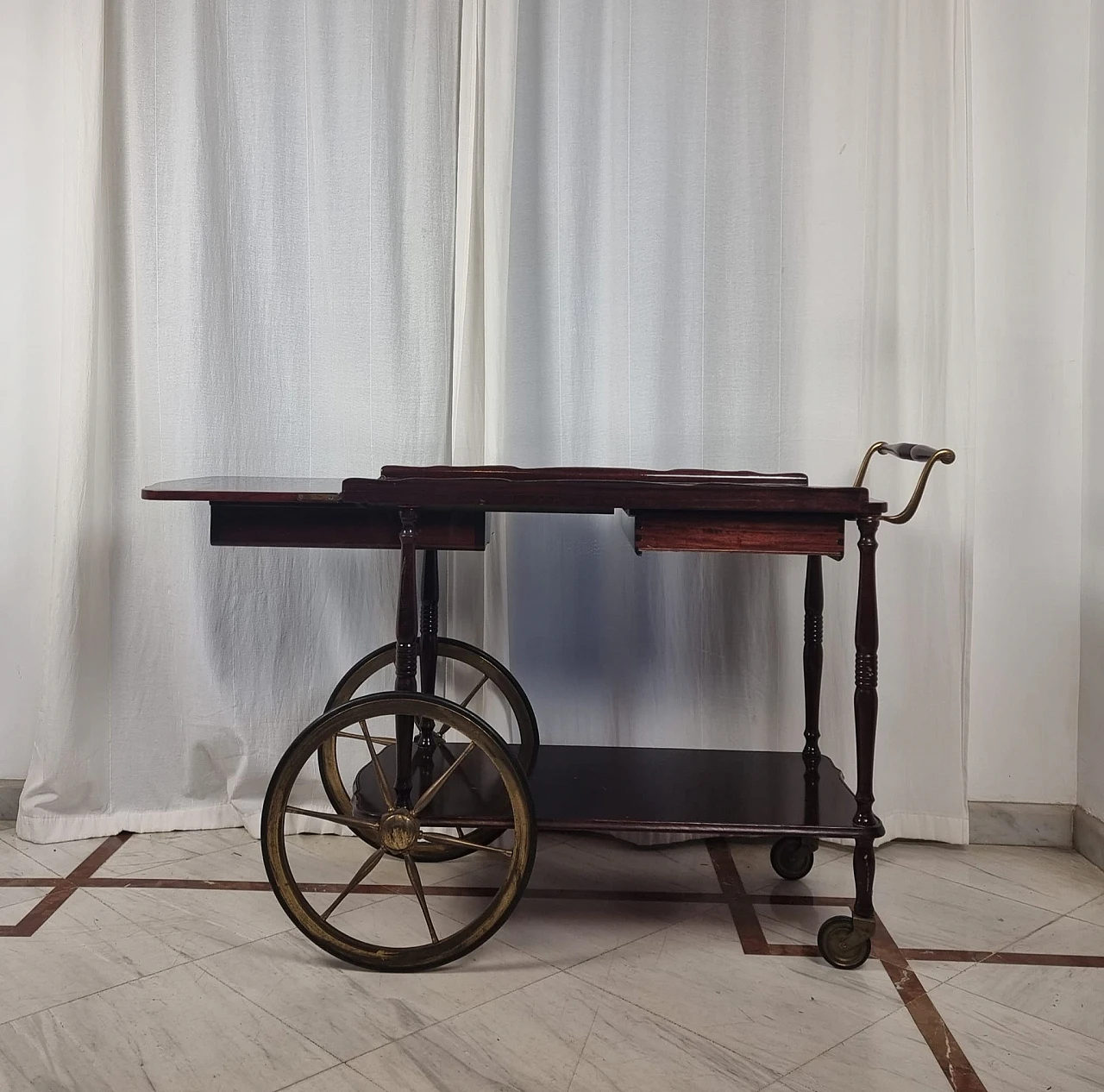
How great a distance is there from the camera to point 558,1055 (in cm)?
173

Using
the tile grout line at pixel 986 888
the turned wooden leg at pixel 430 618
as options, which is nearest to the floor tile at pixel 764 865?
the tile grout line at pixel 986 888

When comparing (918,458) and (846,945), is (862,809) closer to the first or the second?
(846,945)

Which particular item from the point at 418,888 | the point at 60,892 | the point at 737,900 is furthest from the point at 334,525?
the point at 737,900

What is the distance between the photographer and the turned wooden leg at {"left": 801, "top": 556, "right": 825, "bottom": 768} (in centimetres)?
243

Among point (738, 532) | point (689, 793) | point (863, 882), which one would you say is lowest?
point (863, 882)

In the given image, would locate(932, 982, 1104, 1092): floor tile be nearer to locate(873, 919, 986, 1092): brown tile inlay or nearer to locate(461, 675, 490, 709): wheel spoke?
locate(873, 919, 986, 1092): brown tile inlay

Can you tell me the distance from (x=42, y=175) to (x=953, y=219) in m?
2.25

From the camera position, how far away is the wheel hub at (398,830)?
1.99 m

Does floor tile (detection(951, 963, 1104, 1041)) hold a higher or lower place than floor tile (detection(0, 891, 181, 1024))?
lower

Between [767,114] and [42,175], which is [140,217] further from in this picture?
Answer: [767,114]

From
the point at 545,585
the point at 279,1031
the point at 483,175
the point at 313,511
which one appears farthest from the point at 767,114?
the point at 279,1031

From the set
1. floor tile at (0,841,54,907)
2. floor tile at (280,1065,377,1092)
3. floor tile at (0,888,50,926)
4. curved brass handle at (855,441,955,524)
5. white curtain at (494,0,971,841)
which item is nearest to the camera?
floor tile at (280,1065,377,1092)

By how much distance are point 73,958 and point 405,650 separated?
0.85m

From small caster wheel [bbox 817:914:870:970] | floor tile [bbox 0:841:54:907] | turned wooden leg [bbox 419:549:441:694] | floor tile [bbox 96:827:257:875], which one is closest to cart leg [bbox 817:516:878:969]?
small caster wheel [bbox 817:914:870:970]
